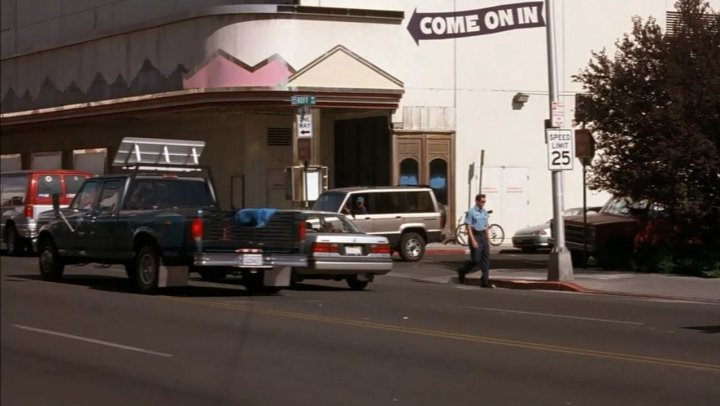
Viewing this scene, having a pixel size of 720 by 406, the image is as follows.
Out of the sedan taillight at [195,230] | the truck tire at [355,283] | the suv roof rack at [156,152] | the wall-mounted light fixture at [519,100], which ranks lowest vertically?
the truck tire at [355,283]

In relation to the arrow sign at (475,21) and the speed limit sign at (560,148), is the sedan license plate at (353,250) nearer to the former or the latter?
the speed limit sign at (560,148)

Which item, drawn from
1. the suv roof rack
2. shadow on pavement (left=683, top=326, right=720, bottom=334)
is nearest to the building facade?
the suv roof rack

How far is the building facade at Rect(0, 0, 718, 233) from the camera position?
31.8 meters

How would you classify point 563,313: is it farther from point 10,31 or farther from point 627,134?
point 10,31

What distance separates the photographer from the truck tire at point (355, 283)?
18.8 meters

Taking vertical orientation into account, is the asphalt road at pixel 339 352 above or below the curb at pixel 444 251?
below

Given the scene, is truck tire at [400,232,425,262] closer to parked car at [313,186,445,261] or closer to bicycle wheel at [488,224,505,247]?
parked car at [313,186,445,261]

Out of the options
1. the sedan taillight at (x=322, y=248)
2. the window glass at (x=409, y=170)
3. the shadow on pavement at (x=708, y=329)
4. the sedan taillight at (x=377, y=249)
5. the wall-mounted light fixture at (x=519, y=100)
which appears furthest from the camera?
the wall-mounted light fixture at (x=519, y=100)

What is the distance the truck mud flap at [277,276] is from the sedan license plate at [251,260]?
1.44 feet

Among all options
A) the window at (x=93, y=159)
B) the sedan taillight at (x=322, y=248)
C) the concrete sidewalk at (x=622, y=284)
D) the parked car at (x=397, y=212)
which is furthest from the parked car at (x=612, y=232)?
the window at (x=93, y=159)

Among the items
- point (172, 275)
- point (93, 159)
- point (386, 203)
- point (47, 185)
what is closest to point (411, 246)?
point (386, 203)

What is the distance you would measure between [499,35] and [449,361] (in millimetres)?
25688

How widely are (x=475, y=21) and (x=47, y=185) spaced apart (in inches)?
670

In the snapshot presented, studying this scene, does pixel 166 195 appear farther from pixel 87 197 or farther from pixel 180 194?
pixel 87 197
